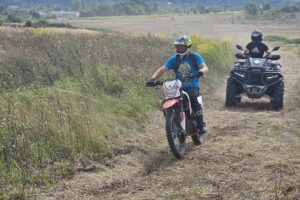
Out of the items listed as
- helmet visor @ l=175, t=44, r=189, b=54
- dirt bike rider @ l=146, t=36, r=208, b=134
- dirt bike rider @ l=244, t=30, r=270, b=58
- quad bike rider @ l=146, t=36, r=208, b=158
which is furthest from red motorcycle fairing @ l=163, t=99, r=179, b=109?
dirt bike rider @ l=244, t=30, r=270, b=58

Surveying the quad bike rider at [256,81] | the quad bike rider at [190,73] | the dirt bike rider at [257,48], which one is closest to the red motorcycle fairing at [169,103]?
the quad bike rider at [190,73]

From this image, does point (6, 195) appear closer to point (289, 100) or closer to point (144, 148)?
point (144, 148)

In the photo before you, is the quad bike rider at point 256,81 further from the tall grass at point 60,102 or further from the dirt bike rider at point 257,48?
the tall grass at point 60,102

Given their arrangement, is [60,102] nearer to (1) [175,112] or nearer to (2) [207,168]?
(1) [175,112]

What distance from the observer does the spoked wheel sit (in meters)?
8.02

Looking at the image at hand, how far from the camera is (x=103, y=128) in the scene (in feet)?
29.2

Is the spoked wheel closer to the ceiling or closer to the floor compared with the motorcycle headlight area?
closer to the floor

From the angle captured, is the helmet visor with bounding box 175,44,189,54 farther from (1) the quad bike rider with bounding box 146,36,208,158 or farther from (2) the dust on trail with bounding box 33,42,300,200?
(2) the dust on trail with bounding box 33,42,300,200

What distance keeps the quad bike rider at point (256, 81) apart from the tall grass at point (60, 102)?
2070 mm

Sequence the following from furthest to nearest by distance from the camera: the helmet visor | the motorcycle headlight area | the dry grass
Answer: the helmet visor, the motorcycle headlight area, the dry grass

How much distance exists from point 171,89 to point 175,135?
0.70 m

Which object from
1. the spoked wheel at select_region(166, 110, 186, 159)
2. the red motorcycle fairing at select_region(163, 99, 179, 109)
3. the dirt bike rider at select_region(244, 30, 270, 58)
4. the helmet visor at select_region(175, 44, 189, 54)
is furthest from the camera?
the dirt bike rider at select_region(244, 30, 270, 58)

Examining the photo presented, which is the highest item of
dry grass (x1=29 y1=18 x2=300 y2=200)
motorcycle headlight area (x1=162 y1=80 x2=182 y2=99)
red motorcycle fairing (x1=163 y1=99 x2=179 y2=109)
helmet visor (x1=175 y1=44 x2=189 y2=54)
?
helmet visor (x1=175 y1=44 x2=189 y2=54)

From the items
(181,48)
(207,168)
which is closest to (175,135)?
(207,168)
